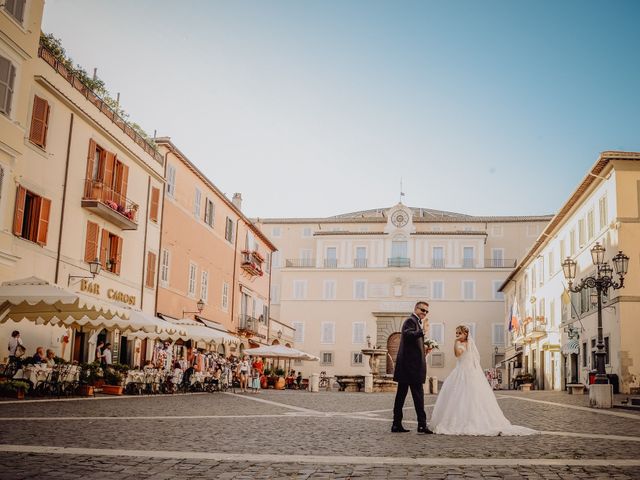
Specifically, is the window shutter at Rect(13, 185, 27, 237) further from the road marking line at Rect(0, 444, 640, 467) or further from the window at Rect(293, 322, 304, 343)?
the window at Rect(293, 322, 304, 343)

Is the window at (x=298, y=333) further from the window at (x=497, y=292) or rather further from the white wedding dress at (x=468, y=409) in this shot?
the white wedding dress at (x=468, y=409)

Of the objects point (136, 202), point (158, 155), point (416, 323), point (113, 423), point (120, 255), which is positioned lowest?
point (113, 423)

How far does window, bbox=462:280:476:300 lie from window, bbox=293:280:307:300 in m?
14.5

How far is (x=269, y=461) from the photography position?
267 inches

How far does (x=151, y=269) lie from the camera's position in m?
29.9

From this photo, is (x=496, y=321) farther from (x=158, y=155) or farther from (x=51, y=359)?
(x=51, y=359)

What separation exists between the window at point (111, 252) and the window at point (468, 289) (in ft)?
141

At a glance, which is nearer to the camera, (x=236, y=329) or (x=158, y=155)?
(x=158, y=155)

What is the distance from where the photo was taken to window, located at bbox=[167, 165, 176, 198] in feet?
105

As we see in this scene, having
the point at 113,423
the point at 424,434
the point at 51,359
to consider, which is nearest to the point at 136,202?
the point at 51,359

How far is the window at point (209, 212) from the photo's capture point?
37.5 m

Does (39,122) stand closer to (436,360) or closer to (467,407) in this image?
(467,407)

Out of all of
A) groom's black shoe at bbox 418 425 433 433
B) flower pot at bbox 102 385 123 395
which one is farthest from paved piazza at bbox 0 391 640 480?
flower pot at bbox 102 385 123 395

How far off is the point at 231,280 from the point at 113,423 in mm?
31889
